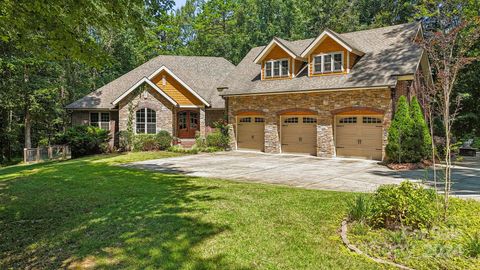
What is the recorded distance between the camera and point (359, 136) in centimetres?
1692

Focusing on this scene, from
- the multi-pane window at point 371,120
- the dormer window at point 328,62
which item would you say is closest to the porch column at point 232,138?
the dormer window at point 328,62

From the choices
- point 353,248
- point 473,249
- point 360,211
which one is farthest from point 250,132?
point 473,249

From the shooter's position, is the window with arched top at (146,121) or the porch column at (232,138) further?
the window with arched top at (146,121)

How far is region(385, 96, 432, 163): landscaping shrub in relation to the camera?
1439cm

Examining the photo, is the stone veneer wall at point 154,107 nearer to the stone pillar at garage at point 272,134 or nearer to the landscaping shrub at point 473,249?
the stone pillar at garage at point 272,134

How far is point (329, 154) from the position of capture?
58.4ft

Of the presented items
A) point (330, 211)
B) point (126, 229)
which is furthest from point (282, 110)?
point (126, 229)

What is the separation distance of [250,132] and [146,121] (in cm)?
756

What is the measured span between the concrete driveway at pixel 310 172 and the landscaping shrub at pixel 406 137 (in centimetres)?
106

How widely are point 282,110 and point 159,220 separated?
1413 centimetres

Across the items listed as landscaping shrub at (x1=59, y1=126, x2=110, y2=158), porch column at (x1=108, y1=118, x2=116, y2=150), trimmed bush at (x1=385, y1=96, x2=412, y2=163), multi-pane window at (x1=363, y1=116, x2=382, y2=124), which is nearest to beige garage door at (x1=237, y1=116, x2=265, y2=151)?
multi-pane window at (x1=363, y1=116, x2=382, y2=124)

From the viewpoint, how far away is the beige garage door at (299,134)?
18828 mm

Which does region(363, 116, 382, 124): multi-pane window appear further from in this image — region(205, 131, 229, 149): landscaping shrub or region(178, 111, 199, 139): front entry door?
region(178, 111, 199, 139): front entry door

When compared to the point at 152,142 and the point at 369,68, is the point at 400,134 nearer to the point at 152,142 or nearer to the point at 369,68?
the point at 369,68
